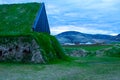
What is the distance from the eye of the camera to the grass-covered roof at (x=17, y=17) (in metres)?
28.6

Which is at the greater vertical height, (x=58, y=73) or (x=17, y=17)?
(x=17, y=17)

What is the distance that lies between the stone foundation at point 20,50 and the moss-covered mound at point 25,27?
10.9 inches

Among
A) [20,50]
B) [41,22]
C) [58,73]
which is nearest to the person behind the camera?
[58,73]

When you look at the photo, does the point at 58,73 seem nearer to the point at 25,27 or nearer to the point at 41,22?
the point at 25,27

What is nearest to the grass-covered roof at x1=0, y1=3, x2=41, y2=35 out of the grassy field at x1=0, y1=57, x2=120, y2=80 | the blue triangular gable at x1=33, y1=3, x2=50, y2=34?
the blue triangular gable at x1=33, y1=3, x2=50, y2=34

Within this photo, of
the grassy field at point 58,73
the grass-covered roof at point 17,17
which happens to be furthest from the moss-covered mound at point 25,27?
the grassy field at point 58,73

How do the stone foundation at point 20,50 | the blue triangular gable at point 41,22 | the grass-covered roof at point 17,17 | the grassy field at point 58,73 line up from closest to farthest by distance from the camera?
1. the grassy field at point 58,73
2. the stone foundation at point 20,50
3. the grass-covered roof at point 17,17
4. the blue triangular gable at point 41,22

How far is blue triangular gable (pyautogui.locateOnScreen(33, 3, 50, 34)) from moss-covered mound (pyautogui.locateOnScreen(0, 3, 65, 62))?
1.37 feet

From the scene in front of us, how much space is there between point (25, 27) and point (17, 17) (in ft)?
7.15

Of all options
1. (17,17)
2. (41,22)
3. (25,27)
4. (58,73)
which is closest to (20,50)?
(25,27)

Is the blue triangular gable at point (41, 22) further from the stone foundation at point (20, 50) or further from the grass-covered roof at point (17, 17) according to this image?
the stone foundation at point (20, 50)

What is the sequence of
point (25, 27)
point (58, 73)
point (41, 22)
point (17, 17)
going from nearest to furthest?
point (58, 73), point (25, 27), point (17, 17), point (41, 22)

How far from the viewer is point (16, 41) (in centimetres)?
2567

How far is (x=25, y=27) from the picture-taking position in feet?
93.9
